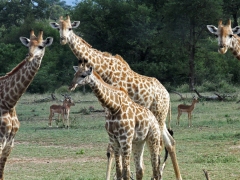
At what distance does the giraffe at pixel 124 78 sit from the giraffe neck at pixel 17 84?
1.16 m

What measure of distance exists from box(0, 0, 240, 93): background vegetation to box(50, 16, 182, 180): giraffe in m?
17.8

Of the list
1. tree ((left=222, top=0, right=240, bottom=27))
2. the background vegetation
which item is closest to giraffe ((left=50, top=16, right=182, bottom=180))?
the background vegetation

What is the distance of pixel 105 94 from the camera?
7137 mm

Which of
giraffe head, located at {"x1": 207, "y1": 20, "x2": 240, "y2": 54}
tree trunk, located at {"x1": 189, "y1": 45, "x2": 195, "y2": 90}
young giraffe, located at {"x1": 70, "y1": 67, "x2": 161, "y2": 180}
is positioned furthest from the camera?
tree trunk, located at {"x1": 189, "y1": 45, "x2": 195, "y2": 90}

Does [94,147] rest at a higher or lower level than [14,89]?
lower

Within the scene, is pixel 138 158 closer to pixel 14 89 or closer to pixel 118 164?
pixel 118 164

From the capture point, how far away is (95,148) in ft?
41.2

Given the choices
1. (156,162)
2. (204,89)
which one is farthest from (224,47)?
(204,89)

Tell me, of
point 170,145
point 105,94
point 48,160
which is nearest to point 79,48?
point 105,94

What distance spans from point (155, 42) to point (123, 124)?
72.7 feet

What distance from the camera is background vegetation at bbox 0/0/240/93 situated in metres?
27.9

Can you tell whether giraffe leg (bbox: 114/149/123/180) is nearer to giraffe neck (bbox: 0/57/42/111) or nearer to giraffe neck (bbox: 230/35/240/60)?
giraffe neck (bbox: 0/57/42/111)

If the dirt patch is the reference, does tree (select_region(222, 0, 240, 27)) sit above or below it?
above

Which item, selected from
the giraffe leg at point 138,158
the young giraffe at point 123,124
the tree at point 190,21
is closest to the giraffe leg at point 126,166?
the young giraffe at point 123,124
